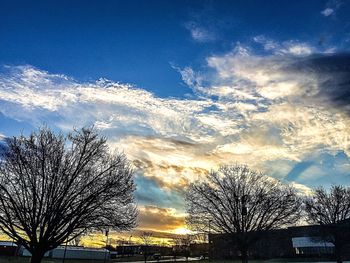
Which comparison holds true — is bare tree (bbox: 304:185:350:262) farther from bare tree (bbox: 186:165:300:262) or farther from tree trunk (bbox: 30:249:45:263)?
tree trunk (bbox: 30:249:45:263)

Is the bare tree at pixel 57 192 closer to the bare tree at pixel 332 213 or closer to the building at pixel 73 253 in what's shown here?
the bare tree at pixel 332 213

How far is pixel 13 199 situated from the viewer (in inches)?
936

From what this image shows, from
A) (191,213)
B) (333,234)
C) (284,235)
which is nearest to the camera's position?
(191,213)

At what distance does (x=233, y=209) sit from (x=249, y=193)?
2.76 m

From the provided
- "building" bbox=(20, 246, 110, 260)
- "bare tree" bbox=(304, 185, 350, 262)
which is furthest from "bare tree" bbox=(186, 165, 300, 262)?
"building" bbox=(20, 246, 110, 260)

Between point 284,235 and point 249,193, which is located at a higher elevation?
point 249,193

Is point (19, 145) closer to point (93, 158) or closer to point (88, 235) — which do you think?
point (93, 158)

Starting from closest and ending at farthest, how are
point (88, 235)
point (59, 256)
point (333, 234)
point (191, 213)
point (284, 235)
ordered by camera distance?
point (88, 235), point (191, 213), point (333, 234), point (284, 235), point (59, 256)

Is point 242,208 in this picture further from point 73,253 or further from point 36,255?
point 73,253

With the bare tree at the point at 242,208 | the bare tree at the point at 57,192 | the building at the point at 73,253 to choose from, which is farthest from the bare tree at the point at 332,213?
the building at the point at 73,253

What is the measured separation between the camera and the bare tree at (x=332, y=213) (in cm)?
4654

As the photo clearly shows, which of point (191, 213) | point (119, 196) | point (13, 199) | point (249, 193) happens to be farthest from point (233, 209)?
point (13, 199)

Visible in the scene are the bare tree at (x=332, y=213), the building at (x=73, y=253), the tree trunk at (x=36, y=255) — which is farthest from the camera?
the building at (x=73, y=253)

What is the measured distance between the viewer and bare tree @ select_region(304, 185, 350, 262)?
46544mm
